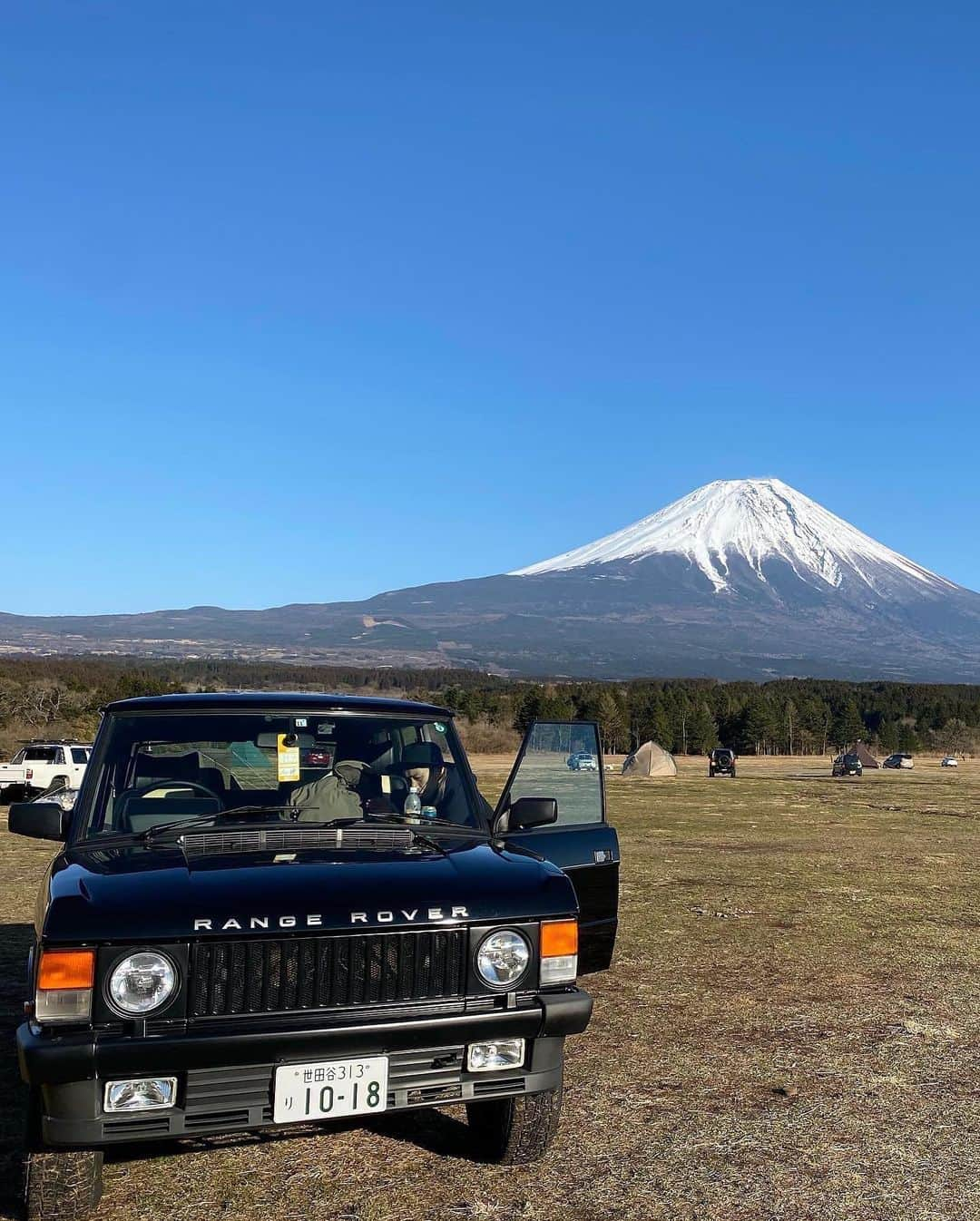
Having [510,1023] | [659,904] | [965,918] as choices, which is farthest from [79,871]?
[965,918]

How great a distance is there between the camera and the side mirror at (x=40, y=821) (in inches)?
202

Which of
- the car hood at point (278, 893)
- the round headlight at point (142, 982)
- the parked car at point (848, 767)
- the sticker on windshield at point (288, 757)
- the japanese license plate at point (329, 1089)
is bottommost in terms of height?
the parked car at point (848, 767)

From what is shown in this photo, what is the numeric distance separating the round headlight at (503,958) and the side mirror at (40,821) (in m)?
1.91

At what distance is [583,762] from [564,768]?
0.15 metres

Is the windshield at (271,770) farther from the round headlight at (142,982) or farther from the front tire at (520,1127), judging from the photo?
the front tire at (520,1127)

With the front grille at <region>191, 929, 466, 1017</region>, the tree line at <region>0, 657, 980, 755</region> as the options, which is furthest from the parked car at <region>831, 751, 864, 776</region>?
the front grille at <region>191, 929, 466, 1017</region>

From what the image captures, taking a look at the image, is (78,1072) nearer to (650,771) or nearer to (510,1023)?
(510,1023)

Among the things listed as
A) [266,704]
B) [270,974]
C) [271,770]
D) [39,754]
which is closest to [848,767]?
[39,754]

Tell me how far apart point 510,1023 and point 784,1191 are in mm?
1297

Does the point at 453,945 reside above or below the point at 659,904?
above

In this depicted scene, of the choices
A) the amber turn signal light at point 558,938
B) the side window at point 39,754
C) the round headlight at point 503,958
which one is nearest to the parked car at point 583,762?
the amber turn signal light at point 558,938

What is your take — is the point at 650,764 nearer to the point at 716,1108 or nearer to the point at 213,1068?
the point at 716,1108

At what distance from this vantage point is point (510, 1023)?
4398 mm

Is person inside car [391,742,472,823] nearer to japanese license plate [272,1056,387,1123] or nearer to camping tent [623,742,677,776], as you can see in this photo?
japanese license plate [272,1056,387,1123]
